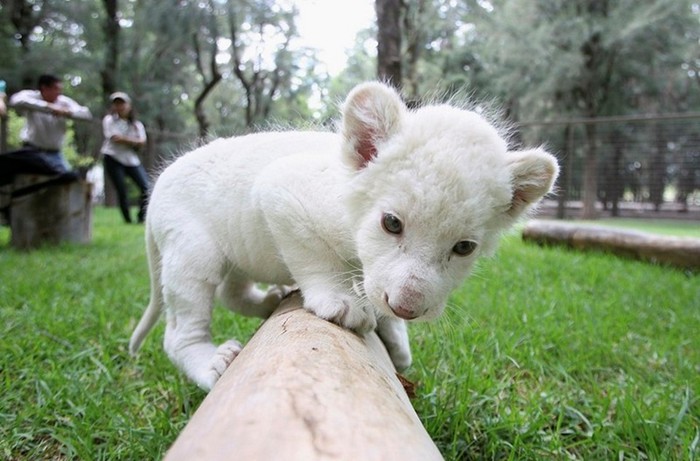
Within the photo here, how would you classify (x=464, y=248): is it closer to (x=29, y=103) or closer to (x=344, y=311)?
(x=344, y=311)

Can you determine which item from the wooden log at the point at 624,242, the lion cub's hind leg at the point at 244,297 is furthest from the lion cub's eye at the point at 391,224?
the wooden log at the point at 624,242

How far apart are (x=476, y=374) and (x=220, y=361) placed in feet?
3.91

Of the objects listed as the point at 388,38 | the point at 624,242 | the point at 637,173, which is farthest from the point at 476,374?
the point at 637,173

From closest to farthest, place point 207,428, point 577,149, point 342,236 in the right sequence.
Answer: point 207,428
point 342,236
point 577,149

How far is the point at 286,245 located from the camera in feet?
7.29

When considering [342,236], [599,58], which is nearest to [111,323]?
[342,236]

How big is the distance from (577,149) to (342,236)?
16894mm

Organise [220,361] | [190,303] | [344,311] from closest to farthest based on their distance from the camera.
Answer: [344,311]
[220,361]
[190,303]

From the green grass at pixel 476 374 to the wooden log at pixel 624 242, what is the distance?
1455mm

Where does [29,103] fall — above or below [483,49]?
below

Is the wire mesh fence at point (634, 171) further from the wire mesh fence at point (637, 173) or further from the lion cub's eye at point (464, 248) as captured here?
the lion cub's eye at point (464, 248)

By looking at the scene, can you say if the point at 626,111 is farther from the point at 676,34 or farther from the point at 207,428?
the point at 207,428

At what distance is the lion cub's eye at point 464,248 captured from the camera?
1.71 m

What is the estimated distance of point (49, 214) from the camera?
696 centimetres
